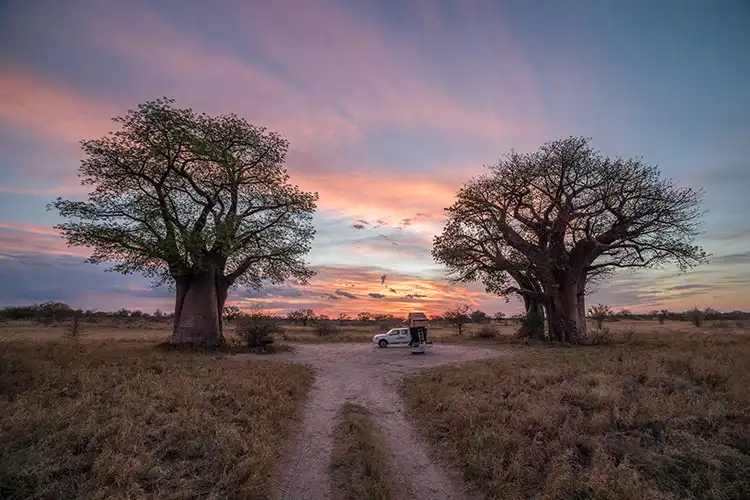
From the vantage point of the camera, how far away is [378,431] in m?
9.88

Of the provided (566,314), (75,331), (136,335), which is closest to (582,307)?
(566,314)

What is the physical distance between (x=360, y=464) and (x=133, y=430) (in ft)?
14.9

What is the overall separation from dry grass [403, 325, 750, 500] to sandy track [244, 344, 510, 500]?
0.56m

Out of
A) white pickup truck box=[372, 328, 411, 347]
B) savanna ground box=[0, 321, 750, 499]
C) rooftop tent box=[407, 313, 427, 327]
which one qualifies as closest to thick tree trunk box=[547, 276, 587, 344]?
rooftop tent box=[407, 313, 427, 327]

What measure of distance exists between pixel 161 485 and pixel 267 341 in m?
18.7

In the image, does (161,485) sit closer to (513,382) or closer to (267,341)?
(513,382)

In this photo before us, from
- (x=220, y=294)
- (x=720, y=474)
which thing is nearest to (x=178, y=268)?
(x=220, y=294)

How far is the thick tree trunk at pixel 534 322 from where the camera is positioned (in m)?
30.9

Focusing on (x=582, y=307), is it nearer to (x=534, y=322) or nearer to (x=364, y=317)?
(x=534, y=322)

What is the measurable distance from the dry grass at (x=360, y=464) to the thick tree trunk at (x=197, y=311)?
51.1 feet

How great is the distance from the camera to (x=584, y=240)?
27859 millimetres

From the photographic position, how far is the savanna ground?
623 cm

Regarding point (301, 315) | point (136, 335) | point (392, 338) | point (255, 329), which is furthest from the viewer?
point (301, 315)

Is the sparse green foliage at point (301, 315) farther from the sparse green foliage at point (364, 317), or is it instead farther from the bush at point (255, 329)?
the bush at point (255, 329)
